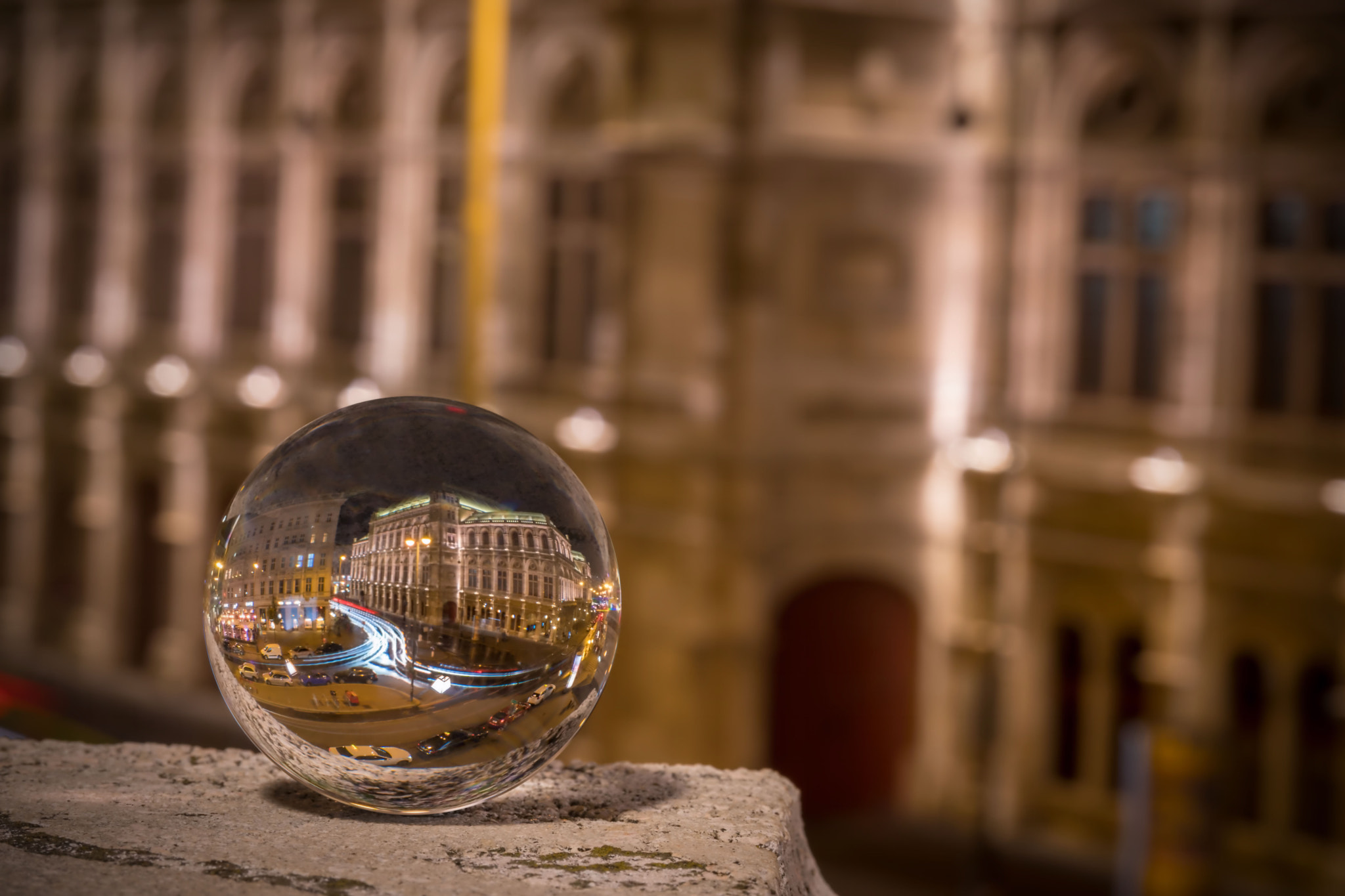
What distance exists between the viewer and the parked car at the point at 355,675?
2.95m

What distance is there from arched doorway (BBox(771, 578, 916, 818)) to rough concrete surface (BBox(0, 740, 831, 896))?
13041 mm

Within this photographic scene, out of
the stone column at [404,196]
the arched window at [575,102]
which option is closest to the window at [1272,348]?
the arched window at [575,102]

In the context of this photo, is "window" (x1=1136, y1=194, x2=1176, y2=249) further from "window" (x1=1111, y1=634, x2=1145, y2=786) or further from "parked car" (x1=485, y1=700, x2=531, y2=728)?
"parked car" (x1=485, y1=700, x2=531, y2=728)

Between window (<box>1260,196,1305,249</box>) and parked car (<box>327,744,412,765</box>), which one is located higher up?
window (<box>1260,196,1305,249</box>)

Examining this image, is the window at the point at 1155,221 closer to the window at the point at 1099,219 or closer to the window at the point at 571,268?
the window at the point at 1099,219

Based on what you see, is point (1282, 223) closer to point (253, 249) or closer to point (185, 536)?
point (253, 249)

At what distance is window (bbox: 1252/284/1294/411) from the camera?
14.8m

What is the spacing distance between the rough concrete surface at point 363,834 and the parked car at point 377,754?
128mm

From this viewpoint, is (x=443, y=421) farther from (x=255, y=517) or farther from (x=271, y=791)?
(x=271, y=791)

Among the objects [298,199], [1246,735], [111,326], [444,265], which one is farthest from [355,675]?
[111,326]

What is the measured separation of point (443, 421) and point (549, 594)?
34cm

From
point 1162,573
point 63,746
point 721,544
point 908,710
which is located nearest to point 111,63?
point 721,544

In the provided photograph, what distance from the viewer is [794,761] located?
16.6m

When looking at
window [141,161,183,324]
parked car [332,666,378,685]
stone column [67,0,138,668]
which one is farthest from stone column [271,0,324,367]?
parked car [332,666,378,685]
